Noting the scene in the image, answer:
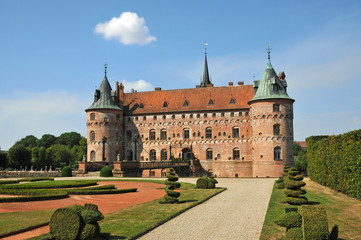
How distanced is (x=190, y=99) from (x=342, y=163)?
37188mm

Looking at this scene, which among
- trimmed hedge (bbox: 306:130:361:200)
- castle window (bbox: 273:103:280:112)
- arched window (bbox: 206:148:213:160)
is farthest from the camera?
arched window (bbox: 206:148:213:160)

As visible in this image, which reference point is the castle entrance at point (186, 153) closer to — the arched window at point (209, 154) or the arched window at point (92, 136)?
the arched window at point (209, 154)

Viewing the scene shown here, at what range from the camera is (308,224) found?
871 centimetres

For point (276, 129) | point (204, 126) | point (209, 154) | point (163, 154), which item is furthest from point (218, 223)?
point (163, 154)

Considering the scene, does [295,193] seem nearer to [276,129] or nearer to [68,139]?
[276,129]

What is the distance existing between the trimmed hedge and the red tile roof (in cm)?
2588

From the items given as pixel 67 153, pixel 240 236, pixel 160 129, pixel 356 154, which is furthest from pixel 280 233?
pixel 67 153

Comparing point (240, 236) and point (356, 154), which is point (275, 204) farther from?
point (240, 236)

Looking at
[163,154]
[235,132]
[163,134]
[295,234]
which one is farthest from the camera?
[163,134]

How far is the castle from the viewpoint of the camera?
160 ft

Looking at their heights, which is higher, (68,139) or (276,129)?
(68,139)

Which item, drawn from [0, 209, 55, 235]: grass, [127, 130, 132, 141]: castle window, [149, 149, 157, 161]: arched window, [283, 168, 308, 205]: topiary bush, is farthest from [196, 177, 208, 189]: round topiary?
[127, 130, 132, 141]: castle window

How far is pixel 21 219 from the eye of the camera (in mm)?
13750

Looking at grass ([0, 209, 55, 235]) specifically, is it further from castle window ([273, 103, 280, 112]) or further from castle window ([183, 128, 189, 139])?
castle window ([183, 128, 189, 139])
